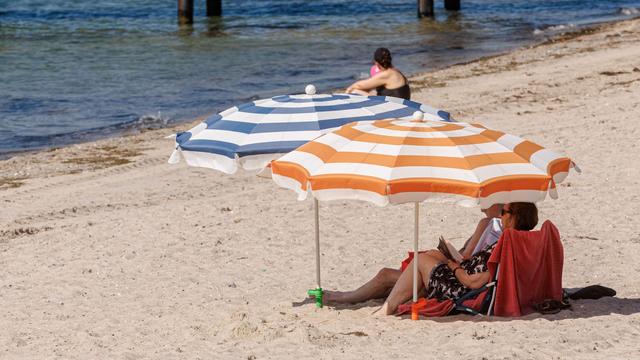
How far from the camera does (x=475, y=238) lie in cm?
714

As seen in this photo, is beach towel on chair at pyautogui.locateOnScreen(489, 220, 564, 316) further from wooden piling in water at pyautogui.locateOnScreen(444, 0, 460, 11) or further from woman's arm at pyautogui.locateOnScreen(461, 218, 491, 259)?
wooden piling in water at pyautogui.locateOnScreen(444, 0, 460, 11)

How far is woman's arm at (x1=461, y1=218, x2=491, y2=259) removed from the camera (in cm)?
710

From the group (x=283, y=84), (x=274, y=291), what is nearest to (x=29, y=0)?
(x=283, y=84)

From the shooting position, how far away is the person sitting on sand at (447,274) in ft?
21.9

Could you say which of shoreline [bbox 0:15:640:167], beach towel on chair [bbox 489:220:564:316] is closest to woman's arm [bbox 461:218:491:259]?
beach towel on chair [bbox 489:220:564:316]

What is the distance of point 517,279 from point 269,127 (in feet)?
6.15

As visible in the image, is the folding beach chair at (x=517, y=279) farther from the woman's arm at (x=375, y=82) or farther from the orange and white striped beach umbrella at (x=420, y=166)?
the woman's arm at (x=375, y=82)

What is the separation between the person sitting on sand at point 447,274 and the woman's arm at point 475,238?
0.04 metres

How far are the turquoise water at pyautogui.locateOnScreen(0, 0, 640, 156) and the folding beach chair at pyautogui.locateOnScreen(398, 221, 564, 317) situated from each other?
32.9 ft

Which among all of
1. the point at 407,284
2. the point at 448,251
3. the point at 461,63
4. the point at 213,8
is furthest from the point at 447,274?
the point at 213,8

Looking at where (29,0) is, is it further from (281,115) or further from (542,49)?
(281,115)

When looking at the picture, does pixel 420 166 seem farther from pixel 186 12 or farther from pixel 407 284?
pixel 186 12

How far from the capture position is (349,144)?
641cm

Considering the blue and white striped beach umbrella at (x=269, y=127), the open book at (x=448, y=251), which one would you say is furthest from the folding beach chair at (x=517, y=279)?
the blue and white striped beach umbrella at (x=269, y=127)
